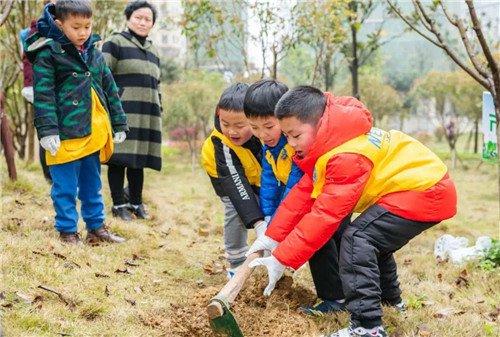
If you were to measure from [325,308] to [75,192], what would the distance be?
1723 millimetres

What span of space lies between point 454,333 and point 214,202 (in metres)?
4.39

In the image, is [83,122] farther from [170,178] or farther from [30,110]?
[170,178]

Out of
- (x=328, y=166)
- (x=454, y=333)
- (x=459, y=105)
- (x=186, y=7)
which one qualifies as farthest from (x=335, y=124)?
(x=459, y=105)

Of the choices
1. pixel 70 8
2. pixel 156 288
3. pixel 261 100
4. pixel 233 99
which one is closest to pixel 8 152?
pixel 70 8

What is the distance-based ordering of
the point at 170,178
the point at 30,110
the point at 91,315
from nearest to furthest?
1. the point at 91,315
2. the point at 30,110
3. the point at 170,178

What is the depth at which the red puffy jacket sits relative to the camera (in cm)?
263

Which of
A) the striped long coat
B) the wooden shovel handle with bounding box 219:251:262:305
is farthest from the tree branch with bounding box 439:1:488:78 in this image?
the striped long coat

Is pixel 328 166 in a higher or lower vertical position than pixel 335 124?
lower

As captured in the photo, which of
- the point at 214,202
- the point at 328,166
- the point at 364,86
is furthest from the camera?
the point at 364,86

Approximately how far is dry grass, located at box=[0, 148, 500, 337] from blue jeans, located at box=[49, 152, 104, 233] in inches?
6.6

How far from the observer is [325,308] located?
10.3 feet

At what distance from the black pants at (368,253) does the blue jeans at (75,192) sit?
1.88m

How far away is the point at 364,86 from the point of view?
55.9 ft

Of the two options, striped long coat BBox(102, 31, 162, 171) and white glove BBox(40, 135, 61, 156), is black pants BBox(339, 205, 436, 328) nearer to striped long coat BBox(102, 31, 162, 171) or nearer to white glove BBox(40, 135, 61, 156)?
white glove BBox(40, 135, 61, 156)
